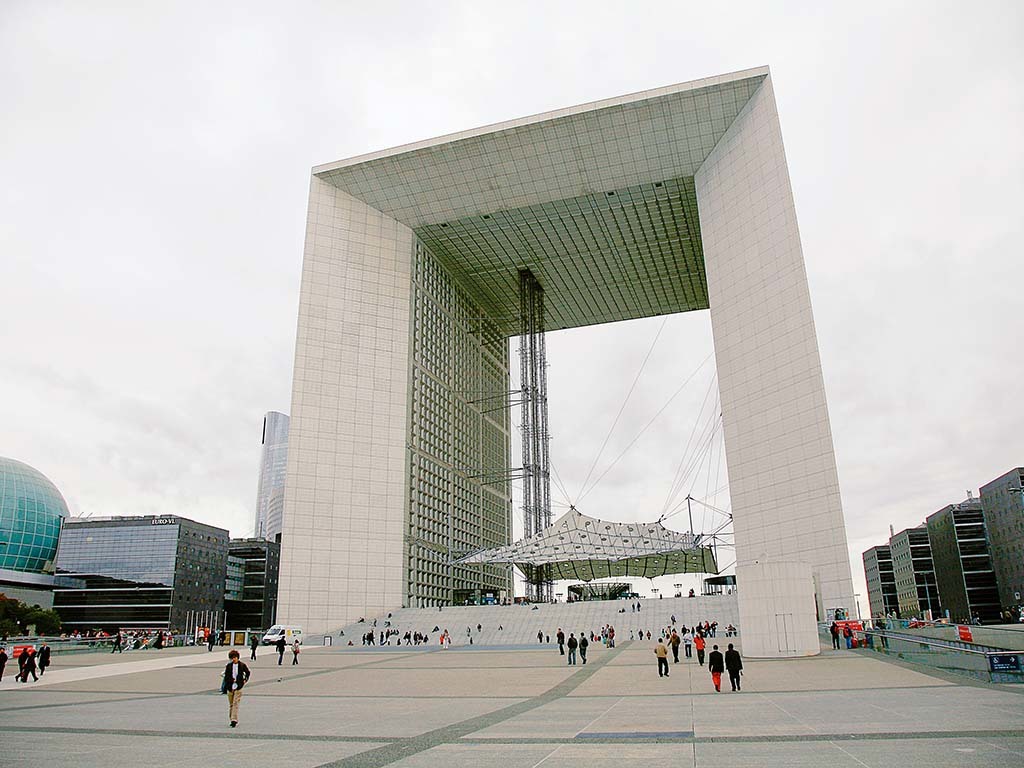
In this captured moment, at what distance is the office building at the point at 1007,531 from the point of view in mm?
100812

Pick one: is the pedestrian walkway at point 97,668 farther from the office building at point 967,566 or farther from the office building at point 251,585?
the office building at point 967,566

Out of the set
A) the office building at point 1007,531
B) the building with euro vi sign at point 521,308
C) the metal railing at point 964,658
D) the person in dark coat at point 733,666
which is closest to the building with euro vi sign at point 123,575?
the building with euro vi sign at point 521,308

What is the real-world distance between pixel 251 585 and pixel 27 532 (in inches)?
1314

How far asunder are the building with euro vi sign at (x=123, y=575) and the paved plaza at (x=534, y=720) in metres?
84.6

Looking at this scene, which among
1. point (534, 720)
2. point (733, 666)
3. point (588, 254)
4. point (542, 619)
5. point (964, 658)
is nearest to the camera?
point (534, 720)

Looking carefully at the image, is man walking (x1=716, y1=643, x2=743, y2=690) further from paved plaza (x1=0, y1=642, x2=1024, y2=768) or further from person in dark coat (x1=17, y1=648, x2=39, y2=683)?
person in dark coat (x1=17, y1=648, x2=39, y2=683)

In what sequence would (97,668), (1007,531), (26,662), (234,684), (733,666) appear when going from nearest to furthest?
1. (234,684)
2. (733,666)
3. (26,662)
4. (97,668)
5. (1007,531)

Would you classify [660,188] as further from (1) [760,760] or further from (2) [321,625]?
(1) [760,760]

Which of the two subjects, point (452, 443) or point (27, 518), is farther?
point (27, 518)

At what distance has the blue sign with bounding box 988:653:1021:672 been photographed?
18.2m

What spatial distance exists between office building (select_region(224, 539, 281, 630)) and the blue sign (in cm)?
11122

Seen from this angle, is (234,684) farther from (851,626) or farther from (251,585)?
(251,585)

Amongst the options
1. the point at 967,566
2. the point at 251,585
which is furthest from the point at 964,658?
the point at 251,585

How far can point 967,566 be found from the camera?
11250 centimetres
